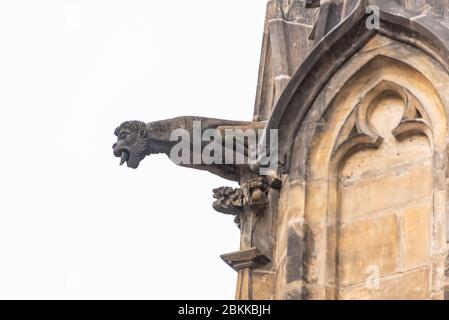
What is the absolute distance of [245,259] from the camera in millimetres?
24141

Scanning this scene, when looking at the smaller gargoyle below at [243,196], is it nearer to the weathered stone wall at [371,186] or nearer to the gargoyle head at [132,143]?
the weathered stone wall at [371,186]

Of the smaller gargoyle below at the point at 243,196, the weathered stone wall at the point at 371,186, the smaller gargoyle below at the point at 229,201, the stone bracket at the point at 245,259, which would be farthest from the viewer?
the smaller gargoyle below at the point at 229,201

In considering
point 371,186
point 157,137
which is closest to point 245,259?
point 157,137

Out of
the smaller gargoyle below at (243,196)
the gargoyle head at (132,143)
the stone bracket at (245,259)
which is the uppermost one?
the gargoyle head at (132,143)

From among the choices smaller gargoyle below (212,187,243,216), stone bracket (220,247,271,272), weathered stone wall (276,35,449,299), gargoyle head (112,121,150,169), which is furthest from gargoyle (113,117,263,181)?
weathered stone wall (276,35,449,299)

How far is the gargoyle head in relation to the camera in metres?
24.3

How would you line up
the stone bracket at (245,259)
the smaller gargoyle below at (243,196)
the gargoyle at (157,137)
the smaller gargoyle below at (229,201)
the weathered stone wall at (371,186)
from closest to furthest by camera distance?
the weathered stone wall at (371,186) → the stone bracket at (245,259) → the smaller gargoyle below at (243,196) → the gargoyle at (157,137) → the smaller gargoyle below at (229,201)

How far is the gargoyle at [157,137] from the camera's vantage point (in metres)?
24.3

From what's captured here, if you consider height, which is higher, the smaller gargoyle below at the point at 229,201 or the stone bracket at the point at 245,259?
the smaller gargoyle below at the point at 229,201

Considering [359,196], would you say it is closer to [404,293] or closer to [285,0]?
[404,293]

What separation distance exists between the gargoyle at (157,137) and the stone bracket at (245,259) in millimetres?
646

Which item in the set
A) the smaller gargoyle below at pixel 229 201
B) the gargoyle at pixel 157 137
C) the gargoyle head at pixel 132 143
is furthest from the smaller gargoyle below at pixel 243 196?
the gargoyle head at pixel 132 143

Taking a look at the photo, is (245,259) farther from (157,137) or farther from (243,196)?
(157,137)

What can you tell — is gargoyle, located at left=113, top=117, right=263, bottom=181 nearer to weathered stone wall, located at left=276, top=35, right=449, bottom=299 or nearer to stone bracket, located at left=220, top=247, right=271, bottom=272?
stone bracket, located at left=220, top=247, right=271, bottom=272
